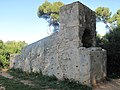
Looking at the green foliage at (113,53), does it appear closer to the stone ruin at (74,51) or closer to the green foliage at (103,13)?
the stone ruin at (74,51)

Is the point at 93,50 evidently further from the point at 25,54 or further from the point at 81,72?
the point at 25,54

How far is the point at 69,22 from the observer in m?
12.7

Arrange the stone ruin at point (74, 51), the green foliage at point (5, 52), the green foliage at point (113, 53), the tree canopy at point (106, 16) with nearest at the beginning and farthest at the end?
the stone ruin at point (74, 51), the green foliage at point (113, 53), the green foliage at point (5, 52), the tree canopy at point (106, 16)

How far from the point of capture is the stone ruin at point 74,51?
1134 centimetres

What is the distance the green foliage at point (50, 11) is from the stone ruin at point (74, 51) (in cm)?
1592

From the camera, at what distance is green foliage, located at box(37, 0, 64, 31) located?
30.6 meters

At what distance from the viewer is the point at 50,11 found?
31062 millimetres

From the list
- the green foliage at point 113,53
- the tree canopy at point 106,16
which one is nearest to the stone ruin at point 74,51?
the green foliage at point 113,53

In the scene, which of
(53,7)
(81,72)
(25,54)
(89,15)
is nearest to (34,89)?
(81,72)

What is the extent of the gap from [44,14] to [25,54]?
14089 mm

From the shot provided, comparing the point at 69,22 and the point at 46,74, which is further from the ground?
the point at 69,22

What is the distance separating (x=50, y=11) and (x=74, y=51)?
65.0ft

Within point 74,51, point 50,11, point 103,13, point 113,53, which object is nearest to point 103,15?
point 103,13

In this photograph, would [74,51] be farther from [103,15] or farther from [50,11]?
[50,11]
